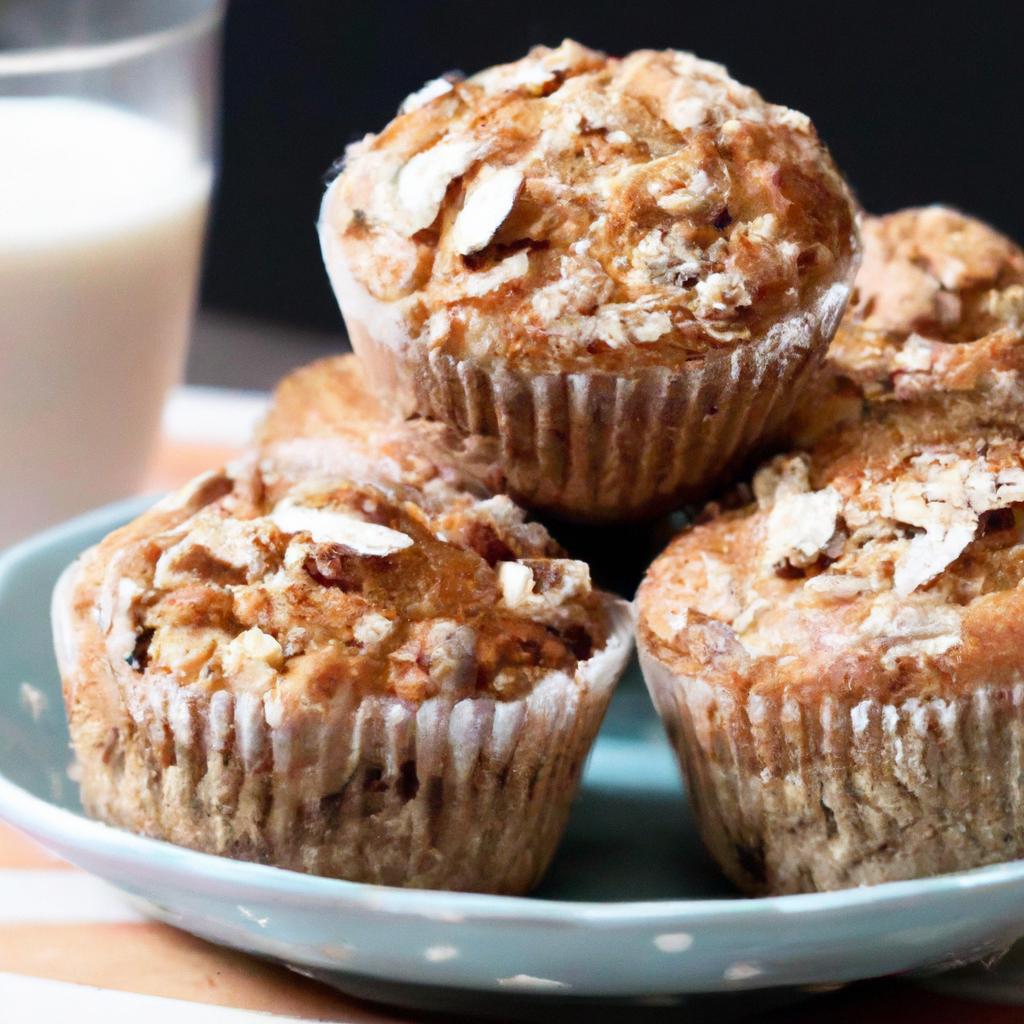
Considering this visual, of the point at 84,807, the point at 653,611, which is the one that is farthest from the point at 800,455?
the point at 84,807

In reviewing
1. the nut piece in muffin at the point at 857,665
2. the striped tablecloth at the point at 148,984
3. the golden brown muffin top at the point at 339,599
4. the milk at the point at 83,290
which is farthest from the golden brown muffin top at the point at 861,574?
the milk at the point at 83,290

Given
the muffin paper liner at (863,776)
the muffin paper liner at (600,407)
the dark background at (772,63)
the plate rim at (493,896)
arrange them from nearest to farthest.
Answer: the plate rim at (493,896)
the muffin paper liner at (863,776)
the muffin paper liner at (600,407)
the dark background at (772,63)

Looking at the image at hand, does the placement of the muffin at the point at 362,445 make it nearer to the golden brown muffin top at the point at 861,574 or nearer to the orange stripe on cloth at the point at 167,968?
the golden brown muffin top at the point at 861,574

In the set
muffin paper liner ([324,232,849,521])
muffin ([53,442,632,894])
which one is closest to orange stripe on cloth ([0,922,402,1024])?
muffin ([53,442,632,894])

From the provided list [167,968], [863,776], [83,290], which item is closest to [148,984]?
[167,968]

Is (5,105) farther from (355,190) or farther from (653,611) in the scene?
(653,611)

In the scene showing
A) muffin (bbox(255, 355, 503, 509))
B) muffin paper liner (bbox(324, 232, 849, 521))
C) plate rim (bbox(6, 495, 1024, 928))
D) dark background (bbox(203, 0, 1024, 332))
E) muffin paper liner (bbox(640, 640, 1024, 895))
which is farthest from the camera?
dark background (bbox(203, 0, 1024, 332))

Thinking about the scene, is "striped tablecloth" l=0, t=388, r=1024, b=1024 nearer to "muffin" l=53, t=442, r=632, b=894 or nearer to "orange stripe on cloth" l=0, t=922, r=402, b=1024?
"orange stripe on cloth" l=0, t=922, r=402, b=1024

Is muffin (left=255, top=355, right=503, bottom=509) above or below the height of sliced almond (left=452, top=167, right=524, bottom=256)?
below
